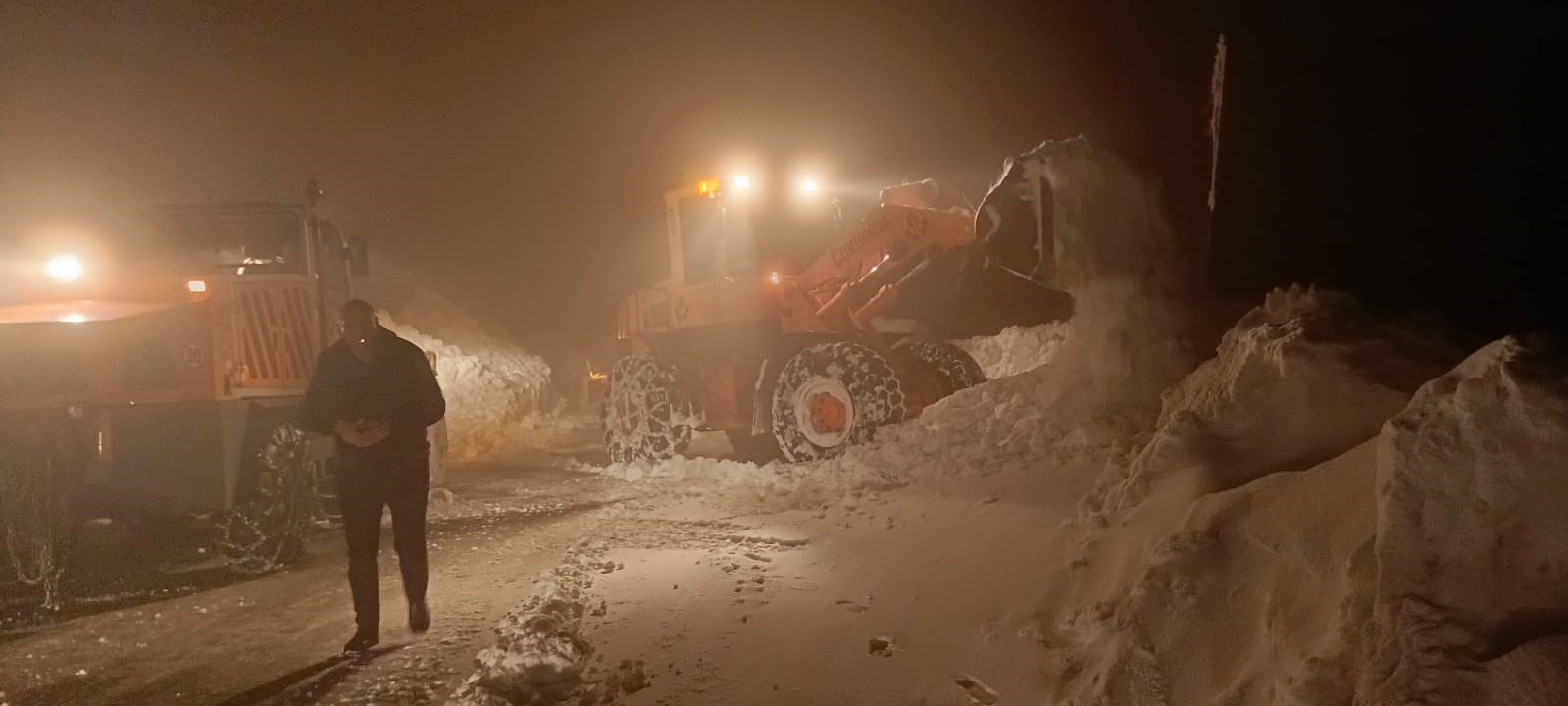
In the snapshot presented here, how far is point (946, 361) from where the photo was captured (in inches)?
382

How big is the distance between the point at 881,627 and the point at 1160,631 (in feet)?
4.61

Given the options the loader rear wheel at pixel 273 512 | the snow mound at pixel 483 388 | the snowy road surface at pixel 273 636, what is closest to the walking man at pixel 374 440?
the snowy road surface at pixel 273 636

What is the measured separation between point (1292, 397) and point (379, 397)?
13.5 feet

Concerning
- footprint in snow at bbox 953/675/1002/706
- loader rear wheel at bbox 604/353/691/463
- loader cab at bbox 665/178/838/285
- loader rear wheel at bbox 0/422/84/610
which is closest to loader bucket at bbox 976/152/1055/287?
footprint in snow at bbox 953/675/1002/706

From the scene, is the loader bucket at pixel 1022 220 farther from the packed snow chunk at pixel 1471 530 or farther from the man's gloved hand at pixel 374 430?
the man's gloved hand at pixel 374 430

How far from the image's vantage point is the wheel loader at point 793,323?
9156mm

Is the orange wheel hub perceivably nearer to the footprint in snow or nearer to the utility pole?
the utility pole

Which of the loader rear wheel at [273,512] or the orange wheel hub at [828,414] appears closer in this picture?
the loader rear wheel at [273,512]

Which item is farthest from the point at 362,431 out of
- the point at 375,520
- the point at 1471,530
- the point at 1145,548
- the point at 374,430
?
the point at 1471,530

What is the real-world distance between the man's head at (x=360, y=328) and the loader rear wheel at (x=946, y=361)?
5895 millimetres

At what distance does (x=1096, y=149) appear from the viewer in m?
6.03

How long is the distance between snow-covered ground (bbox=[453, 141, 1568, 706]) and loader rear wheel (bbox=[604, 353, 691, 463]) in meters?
3.64

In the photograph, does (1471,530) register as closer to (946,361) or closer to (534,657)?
(534,657)

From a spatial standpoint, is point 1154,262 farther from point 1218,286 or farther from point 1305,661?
point 1305,661
